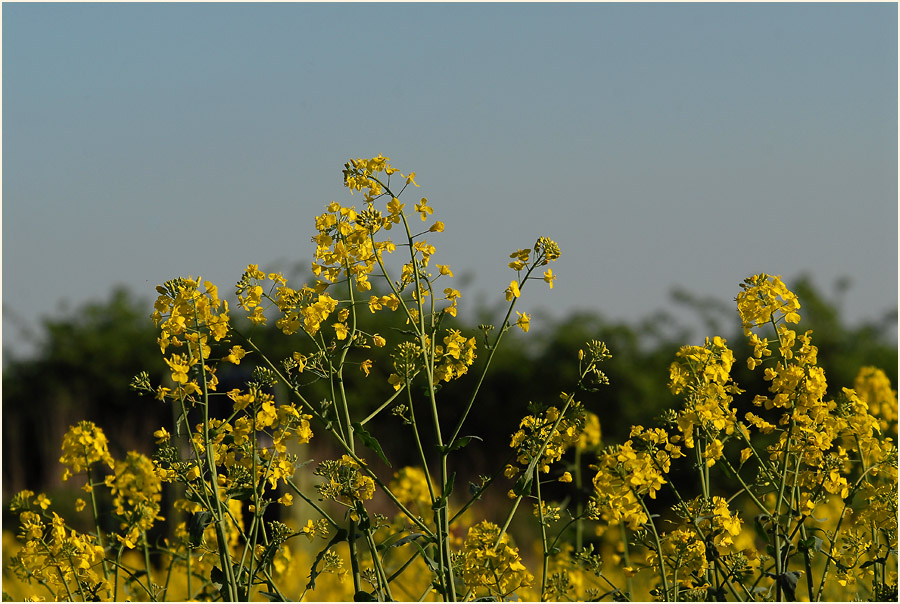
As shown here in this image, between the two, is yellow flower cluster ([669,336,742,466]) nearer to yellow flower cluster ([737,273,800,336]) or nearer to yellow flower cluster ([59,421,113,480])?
yellow flower cluster ([737,273,800,336])

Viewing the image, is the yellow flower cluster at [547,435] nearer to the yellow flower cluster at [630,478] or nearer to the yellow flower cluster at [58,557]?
the yellow flower cluster at [630,478]

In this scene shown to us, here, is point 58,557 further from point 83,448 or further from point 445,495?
point 445,495

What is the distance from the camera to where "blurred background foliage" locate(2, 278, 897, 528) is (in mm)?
10633

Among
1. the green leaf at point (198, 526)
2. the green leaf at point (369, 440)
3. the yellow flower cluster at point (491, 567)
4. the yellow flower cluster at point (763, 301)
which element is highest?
the yellow flower cluster at point (763, 301)

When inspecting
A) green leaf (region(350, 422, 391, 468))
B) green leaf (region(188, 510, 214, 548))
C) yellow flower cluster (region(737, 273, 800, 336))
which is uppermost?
yellow flower cluster (region(737, 273, 800, 336))

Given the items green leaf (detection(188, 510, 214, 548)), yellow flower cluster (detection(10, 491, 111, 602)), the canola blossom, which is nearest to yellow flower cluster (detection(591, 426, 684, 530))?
the canola blossom

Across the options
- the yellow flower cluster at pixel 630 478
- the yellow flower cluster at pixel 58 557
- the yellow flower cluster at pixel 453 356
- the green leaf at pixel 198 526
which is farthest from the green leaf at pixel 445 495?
the yellow flower cluster at pixel 58 557

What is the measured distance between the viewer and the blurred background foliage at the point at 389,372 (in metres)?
10.6

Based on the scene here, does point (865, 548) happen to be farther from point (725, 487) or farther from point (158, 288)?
point (725, 487)

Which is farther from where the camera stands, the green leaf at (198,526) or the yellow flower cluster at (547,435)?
the yellow flower cluster at (547,435)

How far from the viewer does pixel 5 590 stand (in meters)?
6.17

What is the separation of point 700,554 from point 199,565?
211 centimetres

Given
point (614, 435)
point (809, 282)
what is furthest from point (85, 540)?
point (809, 282)

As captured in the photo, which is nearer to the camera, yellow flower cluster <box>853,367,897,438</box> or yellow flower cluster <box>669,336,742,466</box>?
yellow flower cluster <box>669,336,742,466</box>
